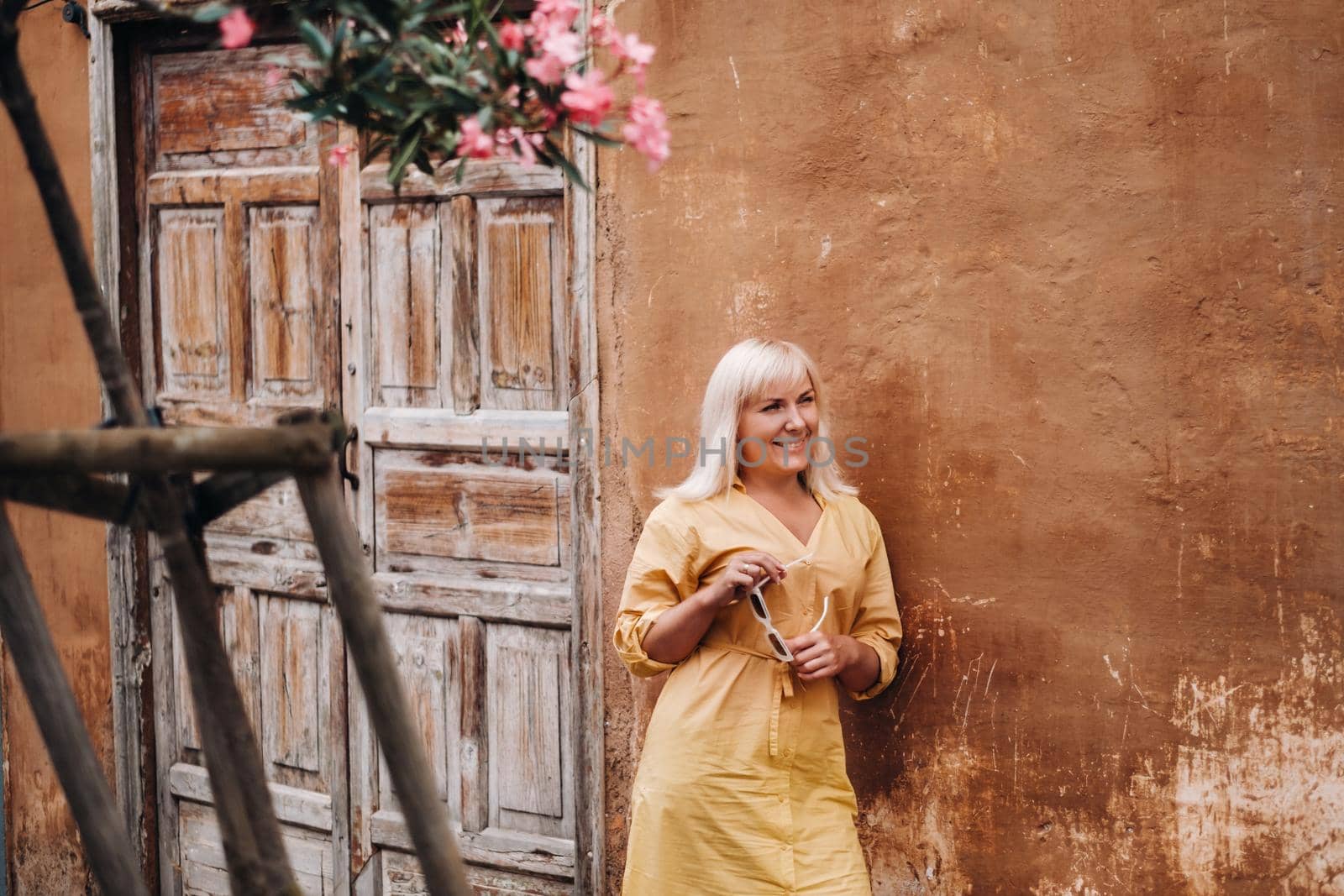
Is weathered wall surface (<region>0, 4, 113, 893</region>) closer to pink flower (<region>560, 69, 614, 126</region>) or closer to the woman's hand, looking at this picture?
the woman's hand

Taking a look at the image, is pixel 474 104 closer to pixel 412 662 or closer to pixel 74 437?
pixel 74 437

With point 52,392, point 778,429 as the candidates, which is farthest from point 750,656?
point 52,392

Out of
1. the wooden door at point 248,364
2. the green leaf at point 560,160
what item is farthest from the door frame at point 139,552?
the green leaf at point 560,160

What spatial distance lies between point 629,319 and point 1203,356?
147 centimetres

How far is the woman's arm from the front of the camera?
242 centimetres

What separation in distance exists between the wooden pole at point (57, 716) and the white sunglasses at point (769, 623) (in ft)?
4.31

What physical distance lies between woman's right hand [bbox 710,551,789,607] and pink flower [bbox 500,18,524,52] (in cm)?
129

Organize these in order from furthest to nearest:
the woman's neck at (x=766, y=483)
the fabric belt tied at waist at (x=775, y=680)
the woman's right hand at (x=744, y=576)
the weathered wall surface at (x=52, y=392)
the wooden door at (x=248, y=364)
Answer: the weathered wall surface at (x=52, y=392) < the wooden door at (x=248, y=364) < the woman's neck at (x=766, y=483) < the fabric belt tied at waist at (x=775, y=680) < the woman's right hand at (x=744, y=576)

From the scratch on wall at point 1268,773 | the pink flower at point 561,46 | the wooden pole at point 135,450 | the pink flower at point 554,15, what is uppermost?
the pink flower at point 554,15

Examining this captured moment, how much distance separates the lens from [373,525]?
12.1 feet

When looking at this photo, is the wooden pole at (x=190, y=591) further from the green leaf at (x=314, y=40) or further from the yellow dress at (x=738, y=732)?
the yellow dress at (x=738, y=732)

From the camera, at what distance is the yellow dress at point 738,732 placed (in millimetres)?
2504

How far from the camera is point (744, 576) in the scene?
2400 millimetres

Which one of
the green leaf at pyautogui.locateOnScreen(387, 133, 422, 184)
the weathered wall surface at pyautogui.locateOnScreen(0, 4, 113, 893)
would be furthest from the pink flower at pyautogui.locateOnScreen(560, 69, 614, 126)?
the weathered wall surface at pyautogui.locateOnScreen(0, 4, 113, 893)
